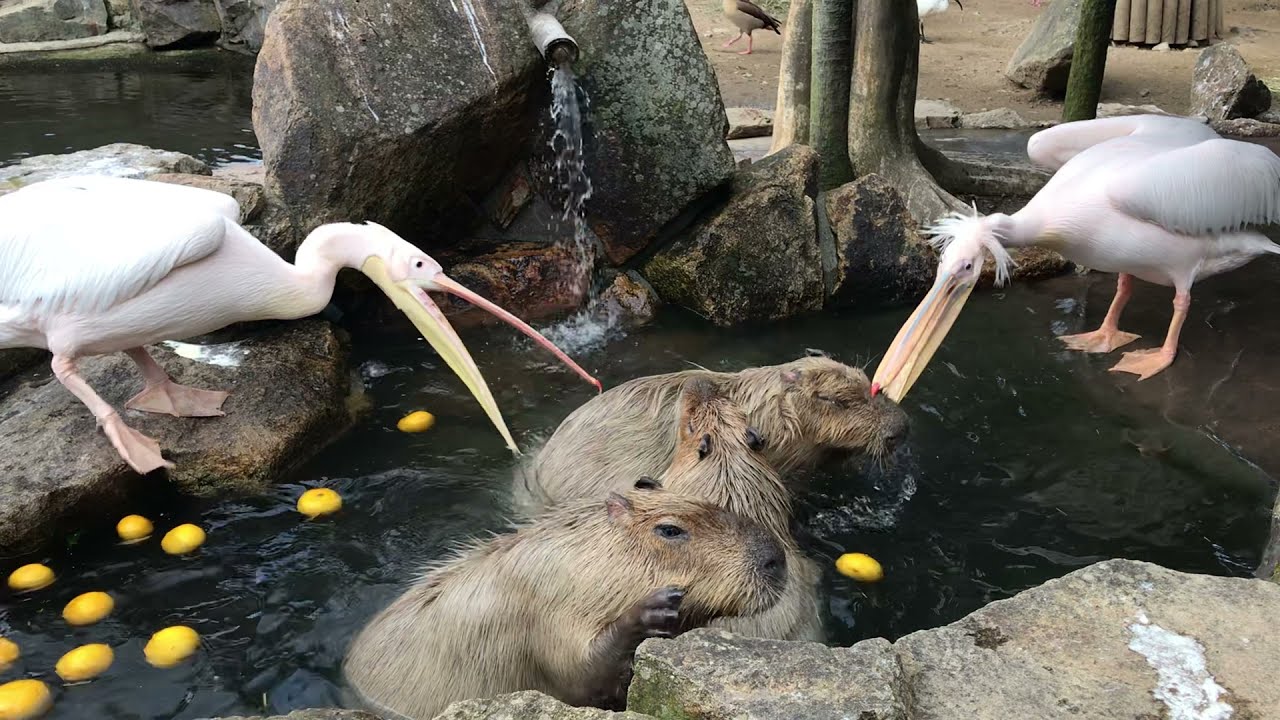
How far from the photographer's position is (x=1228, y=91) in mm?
7688

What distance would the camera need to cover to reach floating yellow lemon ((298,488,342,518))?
331cm

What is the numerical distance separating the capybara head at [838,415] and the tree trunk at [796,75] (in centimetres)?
272

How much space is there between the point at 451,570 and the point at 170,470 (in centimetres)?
131

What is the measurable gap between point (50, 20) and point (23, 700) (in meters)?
10.1

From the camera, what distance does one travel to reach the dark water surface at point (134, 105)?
7340mm

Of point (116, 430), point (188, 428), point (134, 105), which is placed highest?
point (116, 430)

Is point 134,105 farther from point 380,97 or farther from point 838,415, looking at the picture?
point 838,415

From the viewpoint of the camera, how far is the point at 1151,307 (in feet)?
16.2

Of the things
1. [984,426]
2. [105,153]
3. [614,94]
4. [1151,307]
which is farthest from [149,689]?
[1151,307]

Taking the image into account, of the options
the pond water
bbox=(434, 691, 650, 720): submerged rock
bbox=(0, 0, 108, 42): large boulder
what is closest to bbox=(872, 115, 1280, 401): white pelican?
the pond water

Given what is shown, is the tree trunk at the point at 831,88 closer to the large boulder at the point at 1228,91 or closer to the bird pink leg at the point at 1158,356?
the bird pink leg at the point at 1158,356

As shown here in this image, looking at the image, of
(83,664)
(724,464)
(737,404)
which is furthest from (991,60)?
(83,664)

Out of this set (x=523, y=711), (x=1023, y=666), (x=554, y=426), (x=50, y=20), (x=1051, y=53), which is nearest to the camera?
(x=523, y=711)

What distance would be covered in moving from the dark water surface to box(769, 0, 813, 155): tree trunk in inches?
140
